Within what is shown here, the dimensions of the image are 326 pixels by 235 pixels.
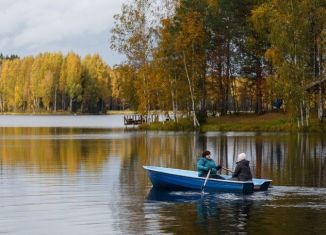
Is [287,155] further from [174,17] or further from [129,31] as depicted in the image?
[129,31]

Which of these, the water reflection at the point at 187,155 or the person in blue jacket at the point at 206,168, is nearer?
the person in blue jacket at the point at 206,168

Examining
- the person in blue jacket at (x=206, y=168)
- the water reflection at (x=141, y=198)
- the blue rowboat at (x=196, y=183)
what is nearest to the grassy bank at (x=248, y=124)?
the water reflection at (x=141, y=198)

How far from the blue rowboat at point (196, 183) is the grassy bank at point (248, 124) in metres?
47.8

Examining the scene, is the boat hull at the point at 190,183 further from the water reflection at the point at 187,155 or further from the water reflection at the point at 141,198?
the water reflection at the point at 187,155

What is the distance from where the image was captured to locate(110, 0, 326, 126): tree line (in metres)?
77.3

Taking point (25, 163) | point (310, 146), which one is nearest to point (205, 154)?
point (25, 163)

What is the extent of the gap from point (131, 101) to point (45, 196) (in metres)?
79.9

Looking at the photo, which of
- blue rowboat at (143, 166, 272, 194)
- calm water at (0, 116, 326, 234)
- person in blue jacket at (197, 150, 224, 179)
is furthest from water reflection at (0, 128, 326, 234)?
person in blue jacket at (197, 150, 224, 179)

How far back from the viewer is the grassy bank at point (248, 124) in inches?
3144

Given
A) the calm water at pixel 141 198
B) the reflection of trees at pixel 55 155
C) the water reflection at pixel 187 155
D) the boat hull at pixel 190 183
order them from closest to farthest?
the calm water at pixel 141 198 → the boat hull at pixel 190 183 → the water reflection at pixel 187 155 → the reflection of trees at pixel 55 155

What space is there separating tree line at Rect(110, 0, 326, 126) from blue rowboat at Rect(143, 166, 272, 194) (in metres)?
46.2

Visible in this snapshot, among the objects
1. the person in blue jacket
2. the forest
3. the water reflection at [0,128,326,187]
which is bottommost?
the water reflection at [0,128,326,187]

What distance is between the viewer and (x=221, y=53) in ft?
315

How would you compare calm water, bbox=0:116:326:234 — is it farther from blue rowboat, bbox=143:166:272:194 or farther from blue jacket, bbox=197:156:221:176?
blue jacket, bbox=197:156:221:176
